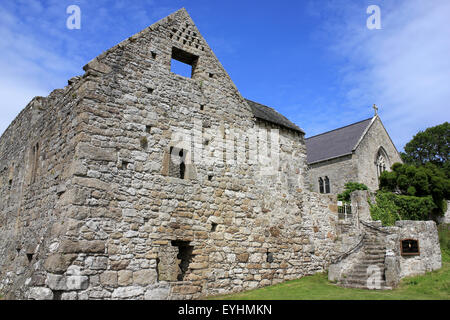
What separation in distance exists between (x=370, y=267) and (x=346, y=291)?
163 cm

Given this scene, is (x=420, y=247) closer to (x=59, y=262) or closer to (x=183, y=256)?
(x=183, y=256)

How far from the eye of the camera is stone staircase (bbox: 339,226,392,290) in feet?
31.1

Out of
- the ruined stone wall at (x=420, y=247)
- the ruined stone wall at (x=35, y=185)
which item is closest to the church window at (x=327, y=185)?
the ruined stone wall at (x=420, y=247)

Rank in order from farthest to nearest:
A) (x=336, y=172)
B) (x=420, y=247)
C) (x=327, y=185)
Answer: (x=327, y=185), (x=336, y=172), (x=420, y=247)

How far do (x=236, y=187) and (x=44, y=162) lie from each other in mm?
5615

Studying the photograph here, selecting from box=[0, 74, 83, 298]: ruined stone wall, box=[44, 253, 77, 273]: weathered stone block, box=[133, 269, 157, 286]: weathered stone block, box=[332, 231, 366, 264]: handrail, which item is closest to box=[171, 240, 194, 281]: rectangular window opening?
box=[133, 269, 157, 286]: weathered stone block

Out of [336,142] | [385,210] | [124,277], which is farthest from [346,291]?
[336,142]

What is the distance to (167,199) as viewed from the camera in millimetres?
8477

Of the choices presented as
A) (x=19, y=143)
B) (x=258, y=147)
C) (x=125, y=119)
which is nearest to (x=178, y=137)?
(x=125, y=119)

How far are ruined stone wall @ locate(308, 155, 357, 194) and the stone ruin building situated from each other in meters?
12.7

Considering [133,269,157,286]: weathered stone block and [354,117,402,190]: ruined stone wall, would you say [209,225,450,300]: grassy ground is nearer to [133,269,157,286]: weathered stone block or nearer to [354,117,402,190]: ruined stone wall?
[133,269,157,286]: weathered stone block

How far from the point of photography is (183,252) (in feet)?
28.9

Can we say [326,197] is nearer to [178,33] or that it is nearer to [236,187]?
[236,187]

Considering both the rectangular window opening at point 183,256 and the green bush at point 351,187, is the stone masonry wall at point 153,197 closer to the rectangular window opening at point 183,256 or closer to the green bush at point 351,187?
the rectangular window opening at point 183,256
